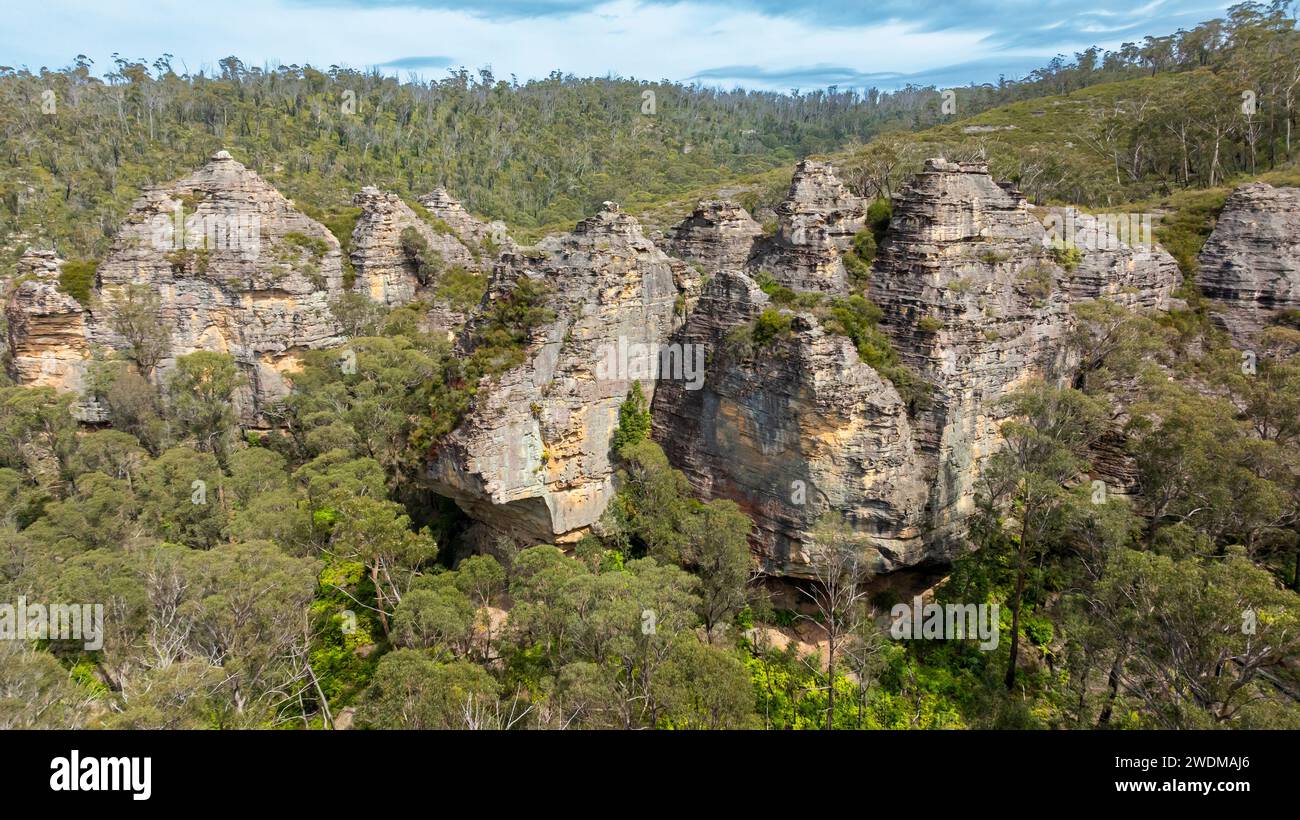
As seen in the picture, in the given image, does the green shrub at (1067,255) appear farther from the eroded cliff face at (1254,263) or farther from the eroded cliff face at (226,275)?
the eroded cliff face at (226,275)

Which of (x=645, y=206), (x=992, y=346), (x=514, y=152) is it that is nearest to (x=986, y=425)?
(x=992, y=346)

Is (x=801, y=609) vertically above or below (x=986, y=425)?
below

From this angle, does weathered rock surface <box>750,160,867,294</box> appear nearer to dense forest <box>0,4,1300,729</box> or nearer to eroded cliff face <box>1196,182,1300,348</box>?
dense forest <box>0,4,1300,729</box>

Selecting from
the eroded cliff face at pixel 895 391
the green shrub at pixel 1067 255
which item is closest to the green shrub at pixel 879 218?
the eroded cliff face at pixel 895 391

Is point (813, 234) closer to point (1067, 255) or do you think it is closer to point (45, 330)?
point (1067, 255)

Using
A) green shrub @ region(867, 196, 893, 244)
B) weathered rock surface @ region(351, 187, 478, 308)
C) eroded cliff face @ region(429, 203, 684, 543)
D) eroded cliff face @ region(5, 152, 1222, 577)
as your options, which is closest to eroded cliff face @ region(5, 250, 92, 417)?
eroded cliff face @ region(5, 152, 1222, 577)

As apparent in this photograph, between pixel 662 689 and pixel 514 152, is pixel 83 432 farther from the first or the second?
pixel 514 152

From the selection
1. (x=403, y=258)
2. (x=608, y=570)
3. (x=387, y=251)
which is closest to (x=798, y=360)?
(x=608, y=570)
